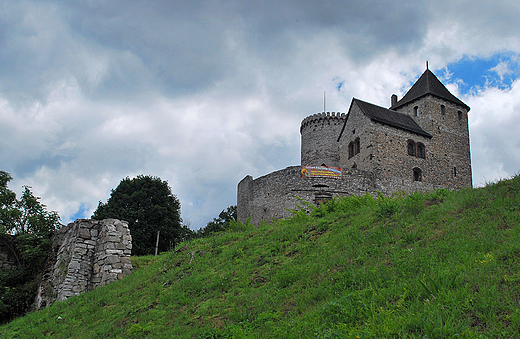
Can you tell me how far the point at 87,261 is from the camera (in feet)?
45.2

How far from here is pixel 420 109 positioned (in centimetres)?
2991

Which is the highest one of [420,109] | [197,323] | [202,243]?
[420,109]

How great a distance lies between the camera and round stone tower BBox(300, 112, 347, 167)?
114ft

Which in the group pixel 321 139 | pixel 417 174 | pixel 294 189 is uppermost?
pixel 321 139

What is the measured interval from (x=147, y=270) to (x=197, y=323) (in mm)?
5818

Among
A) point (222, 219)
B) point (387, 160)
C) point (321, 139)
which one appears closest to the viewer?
point (387, 160)

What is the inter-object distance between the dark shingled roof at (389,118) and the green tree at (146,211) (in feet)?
61.3

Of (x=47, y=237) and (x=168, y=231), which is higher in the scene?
(x=168, y=231)

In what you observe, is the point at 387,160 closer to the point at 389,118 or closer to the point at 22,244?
the point at 389,118

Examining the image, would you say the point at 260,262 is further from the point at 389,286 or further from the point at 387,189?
the point at 387,189

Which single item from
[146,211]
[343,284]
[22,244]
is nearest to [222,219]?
[146,211]

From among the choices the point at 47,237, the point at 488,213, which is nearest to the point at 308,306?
the point at 488,213

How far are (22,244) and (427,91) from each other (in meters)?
28.6

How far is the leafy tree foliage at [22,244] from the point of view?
14523 mm
